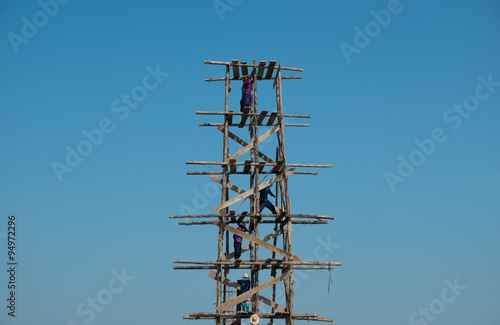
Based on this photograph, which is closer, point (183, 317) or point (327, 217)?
point (183, 317)

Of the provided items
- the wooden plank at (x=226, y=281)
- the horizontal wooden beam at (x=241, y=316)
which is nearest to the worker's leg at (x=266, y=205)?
the wooden plank at (x=226, y=281)

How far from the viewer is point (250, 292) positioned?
21969mm

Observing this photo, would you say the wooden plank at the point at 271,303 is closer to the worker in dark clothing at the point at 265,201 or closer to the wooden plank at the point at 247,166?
the worker in dark clothing at the point at 265,201

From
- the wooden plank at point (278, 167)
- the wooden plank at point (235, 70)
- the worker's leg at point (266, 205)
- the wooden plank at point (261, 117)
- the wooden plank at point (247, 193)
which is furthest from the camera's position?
the wooden plank at point (235, 70)

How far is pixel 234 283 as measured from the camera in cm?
2295

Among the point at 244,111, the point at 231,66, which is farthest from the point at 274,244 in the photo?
the point at 231,66

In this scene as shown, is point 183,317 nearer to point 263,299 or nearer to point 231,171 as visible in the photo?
point 263,299

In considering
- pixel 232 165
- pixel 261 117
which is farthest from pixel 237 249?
pixel 261 117

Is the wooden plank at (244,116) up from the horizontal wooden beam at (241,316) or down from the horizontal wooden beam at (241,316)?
up

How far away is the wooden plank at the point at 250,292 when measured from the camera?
2180 centimetres

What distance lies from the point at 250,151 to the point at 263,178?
4.16ft

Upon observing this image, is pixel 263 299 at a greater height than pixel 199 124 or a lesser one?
lesser

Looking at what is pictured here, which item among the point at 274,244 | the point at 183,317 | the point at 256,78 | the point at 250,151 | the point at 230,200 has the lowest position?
the point at 183,317

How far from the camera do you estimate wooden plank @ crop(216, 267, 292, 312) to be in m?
21.8
